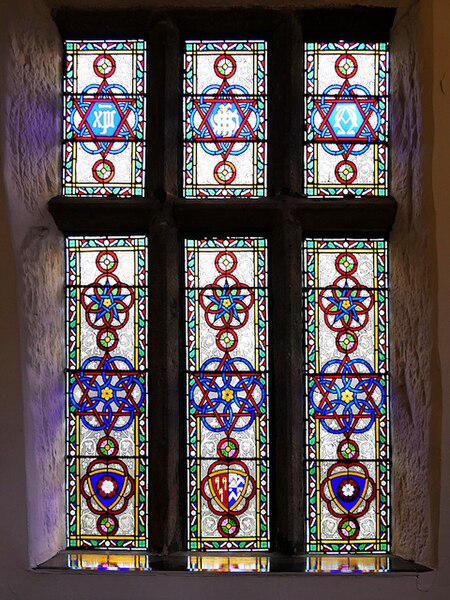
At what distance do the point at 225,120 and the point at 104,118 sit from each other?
1.43ft

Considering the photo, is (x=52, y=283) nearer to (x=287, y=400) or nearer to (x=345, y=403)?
(x=287, y=400)

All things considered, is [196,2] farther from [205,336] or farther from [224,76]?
[205,336]

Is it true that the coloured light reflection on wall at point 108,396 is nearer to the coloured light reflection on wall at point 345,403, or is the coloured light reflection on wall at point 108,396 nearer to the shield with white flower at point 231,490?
the shield with white flower at point 231,490

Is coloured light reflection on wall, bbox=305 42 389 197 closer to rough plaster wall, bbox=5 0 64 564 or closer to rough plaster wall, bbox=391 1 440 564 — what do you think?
rough plaster wall, bbox=391 1 440 564

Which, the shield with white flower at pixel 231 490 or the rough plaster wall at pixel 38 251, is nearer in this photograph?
the rough plaster wall at pixel 38 251

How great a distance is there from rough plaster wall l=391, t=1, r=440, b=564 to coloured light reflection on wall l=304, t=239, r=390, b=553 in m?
0.06

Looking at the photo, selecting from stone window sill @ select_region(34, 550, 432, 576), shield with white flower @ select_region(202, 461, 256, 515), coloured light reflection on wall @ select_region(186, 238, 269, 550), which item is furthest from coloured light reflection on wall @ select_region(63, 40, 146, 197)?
stone window sill @ select_region(34, 550, 432, 576)

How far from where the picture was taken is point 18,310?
266 centimetres

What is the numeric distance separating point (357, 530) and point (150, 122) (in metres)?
1.57

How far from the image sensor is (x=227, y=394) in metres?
2.89

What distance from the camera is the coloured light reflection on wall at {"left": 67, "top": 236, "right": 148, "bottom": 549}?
2883 millimetres

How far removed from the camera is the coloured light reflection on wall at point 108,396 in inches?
113

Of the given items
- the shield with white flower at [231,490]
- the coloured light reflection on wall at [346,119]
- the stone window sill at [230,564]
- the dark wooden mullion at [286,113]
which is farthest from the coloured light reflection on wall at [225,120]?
the stone window sill at [230,564]

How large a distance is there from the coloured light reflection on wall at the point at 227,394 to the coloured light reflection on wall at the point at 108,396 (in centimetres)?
17
